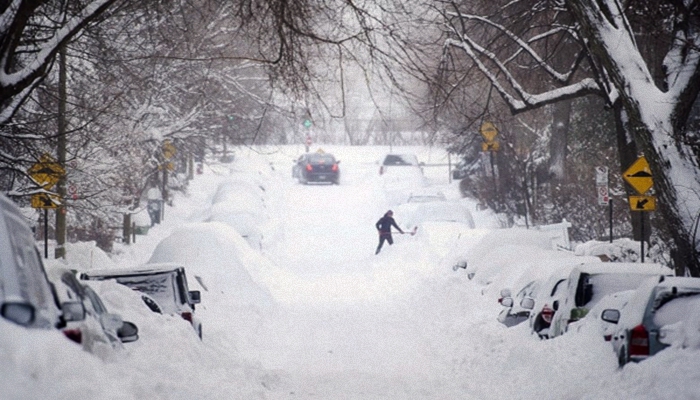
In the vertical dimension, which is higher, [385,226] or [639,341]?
[639,341]

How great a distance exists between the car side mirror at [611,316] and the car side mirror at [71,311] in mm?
5757

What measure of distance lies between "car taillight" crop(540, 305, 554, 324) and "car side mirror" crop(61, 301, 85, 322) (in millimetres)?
8416

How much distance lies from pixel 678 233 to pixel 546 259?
416cm

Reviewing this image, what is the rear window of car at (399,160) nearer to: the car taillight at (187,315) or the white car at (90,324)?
the car taillight at (187,315)

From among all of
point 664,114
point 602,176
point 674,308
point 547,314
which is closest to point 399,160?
point 602,176

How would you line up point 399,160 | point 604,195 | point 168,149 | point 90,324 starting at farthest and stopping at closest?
point 399,160, point 168,149, point 604,195, point 90,324

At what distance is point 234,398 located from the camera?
9.84 meters

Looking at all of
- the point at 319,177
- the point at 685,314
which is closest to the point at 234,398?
the point at 685,314

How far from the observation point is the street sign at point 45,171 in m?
16.8

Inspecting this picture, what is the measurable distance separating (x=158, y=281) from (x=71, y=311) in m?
7.14

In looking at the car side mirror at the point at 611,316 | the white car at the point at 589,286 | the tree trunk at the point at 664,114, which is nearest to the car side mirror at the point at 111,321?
the car side mirror at the point at 611,316

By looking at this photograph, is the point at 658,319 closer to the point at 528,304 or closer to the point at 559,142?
the point at 528,304

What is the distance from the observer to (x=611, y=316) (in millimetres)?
10203

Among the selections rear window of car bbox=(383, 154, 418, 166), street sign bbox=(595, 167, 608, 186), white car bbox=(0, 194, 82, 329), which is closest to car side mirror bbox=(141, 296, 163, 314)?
white car bbox=(0, 194, 82, 329)
